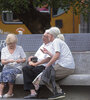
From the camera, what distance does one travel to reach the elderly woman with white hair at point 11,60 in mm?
6945

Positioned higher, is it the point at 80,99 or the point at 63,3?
the point at 63,3

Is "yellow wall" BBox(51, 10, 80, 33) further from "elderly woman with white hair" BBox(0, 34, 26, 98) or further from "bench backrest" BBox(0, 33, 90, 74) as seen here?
"elderly woman with white hair" BBox(0, 34, 26, 98)

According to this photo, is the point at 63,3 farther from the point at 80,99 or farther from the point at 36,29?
the point at 80,99

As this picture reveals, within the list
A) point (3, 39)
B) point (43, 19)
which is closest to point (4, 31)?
point (43, 19)

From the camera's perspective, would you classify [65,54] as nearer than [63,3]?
Yes

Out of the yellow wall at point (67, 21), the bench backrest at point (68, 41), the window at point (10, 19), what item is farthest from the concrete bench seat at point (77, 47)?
the window at point (10, 19)

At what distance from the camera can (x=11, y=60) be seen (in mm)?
7148

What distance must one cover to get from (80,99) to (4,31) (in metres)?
7.67

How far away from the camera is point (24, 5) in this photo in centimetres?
1027

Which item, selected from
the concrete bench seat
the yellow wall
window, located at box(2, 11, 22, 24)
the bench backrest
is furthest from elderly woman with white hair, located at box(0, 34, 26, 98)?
window, located at box(2, 11, 22, 24)

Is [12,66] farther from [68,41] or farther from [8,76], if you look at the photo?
[68,41]

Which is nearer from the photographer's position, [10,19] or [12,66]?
[12,66]

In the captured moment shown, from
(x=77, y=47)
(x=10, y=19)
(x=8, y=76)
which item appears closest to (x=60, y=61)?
(x=8, y=76)

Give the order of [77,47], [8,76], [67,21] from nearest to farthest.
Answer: [8,76], [77,47], [67,21]
